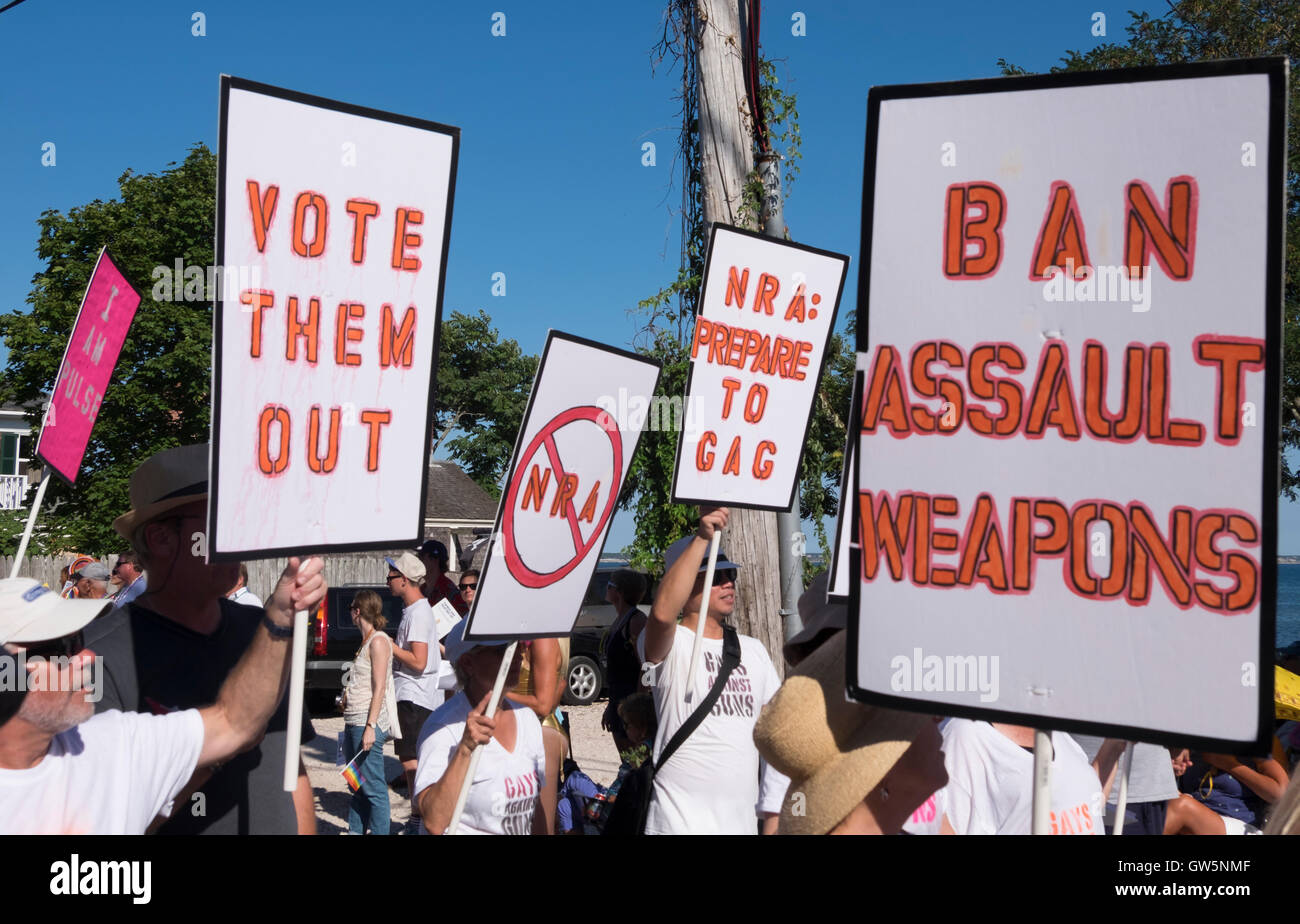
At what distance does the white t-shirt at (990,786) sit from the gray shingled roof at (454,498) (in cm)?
4174

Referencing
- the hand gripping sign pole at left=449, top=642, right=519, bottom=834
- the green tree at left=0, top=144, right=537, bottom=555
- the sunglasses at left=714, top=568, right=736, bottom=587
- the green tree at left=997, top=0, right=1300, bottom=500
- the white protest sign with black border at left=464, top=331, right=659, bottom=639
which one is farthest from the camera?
the green tree at left=0, top=144, right=537, bottom=555

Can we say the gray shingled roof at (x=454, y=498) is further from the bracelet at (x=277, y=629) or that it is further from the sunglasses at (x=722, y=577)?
the bracelet at (x=277, y=629)

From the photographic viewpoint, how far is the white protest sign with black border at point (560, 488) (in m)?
3.64

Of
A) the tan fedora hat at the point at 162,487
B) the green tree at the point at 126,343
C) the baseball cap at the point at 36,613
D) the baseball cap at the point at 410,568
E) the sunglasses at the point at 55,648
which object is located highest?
the green tree at the point at 126,343

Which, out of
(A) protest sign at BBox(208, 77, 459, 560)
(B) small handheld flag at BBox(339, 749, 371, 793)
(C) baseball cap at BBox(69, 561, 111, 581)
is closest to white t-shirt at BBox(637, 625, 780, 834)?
(A) protest sign at BBox(208, 77, 459, 560)

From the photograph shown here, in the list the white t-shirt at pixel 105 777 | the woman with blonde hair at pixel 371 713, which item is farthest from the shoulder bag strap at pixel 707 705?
the woman with blonde hair at pixel 371 713

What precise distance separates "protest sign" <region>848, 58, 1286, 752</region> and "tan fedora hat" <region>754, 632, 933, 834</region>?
3.9 inches

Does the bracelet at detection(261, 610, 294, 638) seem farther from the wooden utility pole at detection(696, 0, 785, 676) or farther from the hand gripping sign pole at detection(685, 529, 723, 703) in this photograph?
the wooden utility pole at detection(696, 0, 785, 676)

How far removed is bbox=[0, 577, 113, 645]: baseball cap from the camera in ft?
7.11

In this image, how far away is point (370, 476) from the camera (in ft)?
9.16

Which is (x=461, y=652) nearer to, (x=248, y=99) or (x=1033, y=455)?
(x=248, y=99)

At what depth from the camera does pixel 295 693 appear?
2.41 metres

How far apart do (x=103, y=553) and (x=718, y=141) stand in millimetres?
28450
